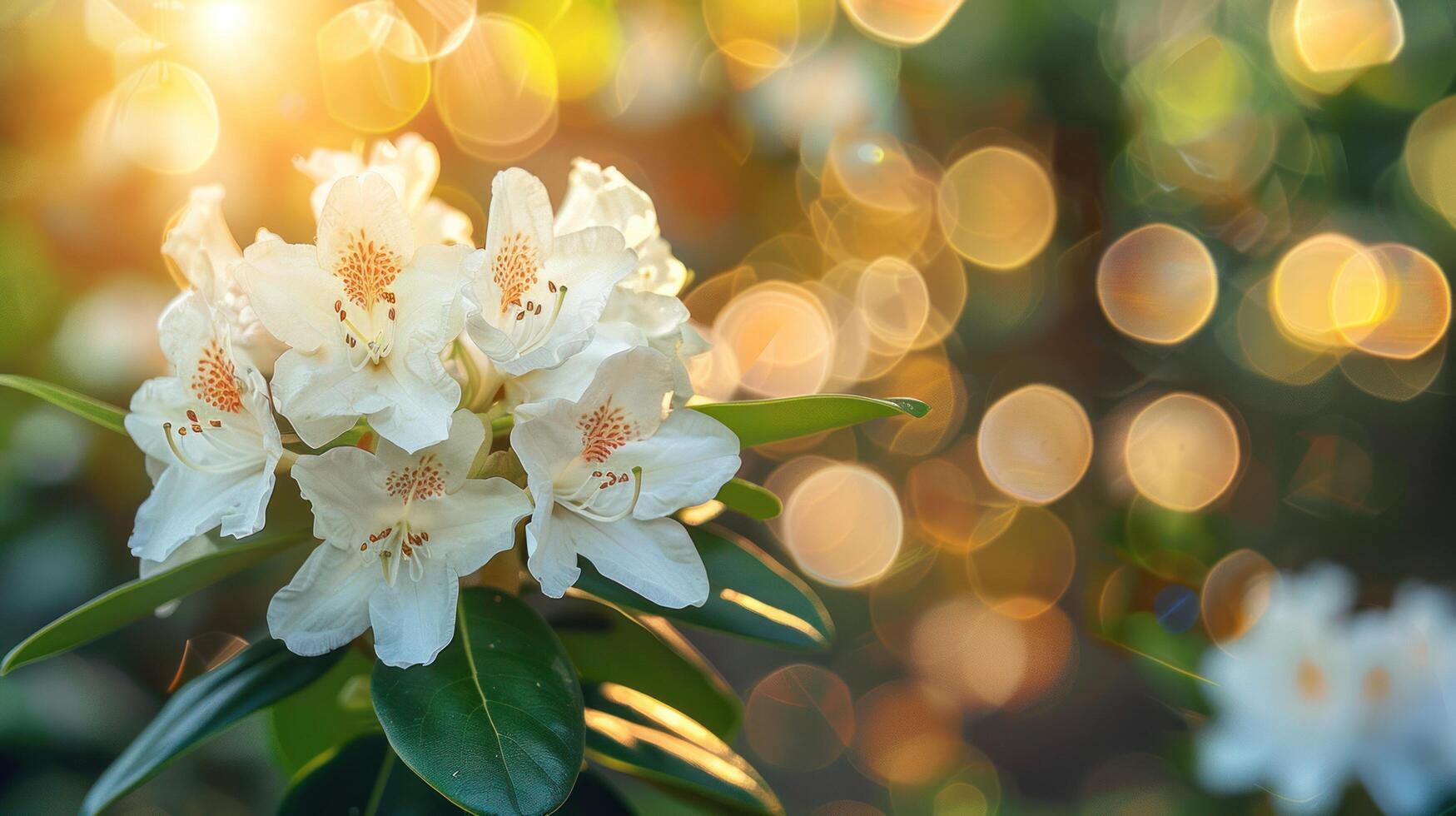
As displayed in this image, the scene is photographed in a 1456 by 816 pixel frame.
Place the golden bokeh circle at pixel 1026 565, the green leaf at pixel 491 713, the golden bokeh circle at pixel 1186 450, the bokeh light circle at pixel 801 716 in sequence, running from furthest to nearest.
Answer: the bokeh light circle at pixel 801 716
the golden bokeh circle at pixel 1026 565
the golden bokeh circle at pixel 1186 450
the green leaf at pixel 491 713

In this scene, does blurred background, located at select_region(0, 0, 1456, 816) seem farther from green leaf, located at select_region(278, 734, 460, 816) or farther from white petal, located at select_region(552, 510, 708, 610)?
white petal, located at select_region(552, 510, 708, 610)

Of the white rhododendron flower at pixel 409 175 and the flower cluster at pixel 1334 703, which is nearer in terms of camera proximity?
the white rhododendron flower at pixel 409 175

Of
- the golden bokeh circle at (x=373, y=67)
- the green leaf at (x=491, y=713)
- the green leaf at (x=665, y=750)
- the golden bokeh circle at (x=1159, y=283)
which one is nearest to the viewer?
the green leaf at (x=491, y=713)

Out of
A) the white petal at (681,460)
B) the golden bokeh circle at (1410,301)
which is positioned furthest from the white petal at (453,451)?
the golden bokeh circle at (1410,301)

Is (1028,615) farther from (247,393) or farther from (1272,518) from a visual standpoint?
(247,393)

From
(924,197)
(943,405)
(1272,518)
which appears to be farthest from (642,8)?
(1272,518)

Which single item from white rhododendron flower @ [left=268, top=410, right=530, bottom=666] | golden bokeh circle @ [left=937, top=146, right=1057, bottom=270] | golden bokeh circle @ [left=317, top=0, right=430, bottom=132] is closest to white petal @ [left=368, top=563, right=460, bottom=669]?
white rhododendron flower @ [left=268, top=410, right=530, bottom=666]

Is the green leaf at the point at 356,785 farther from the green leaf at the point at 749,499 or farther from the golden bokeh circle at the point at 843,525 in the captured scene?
the golden bokeh circle at the point at 843,525

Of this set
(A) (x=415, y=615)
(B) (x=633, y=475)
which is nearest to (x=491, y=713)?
(A) (x=415, y=615)
